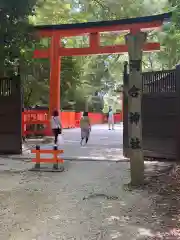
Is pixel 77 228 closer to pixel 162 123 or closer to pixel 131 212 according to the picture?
pixel 131 212

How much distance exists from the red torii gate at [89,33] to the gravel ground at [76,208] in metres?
8.24

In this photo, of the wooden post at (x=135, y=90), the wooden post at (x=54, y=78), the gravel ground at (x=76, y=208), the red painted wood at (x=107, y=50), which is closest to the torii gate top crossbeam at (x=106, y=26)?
the red painted wood at (x=107, y=50)

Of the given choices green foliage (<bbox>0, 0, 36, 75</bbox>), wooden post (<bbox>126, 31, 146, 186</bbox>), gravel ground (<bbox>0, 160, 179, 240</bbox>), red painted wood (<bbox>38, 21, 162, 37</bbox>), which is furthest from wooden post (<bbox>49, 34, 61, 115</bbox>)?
wooden post (<bbox>126, 31, 146, 186</bbox>)

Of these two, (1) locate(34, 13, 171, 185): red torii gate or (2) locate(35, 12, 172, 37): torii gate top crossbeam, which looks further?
(2) locate(35, 12, 172, 37): torii gate top crossbeam

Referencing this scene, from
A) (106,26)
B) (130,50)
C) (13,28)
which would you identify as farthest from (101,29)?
(130,50)

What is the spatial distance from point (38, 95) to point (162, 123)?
1621 cm

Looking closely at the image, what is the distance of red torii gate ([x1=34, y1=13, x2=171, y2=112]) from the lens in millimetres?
15695

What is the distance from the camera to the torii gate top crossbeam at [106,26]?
607 inches

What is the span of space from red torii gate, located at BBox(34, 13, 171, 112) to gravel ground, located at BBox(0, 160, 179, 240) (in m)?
8.24

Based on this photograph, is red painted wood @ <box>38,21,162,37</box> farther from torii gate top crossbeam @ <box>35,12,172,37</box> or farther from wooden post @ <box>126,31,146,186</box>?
wooden post @ <box>126,31,146,186</box>

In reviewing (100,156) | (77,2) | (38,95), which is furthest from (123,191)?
(38,95)

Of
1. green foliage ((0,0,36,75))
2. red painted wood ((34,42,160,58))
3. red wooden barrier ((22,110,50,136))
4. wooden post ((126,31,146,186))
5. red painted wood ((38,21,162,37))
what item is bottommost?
red wooden barrier ((22,110,50,136))

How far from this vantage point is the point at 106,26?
1659 centimetres

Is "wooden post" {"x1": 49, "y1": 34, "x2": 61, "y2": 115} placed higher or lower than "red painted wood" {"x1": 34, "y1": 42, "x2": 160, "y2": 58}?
lower
